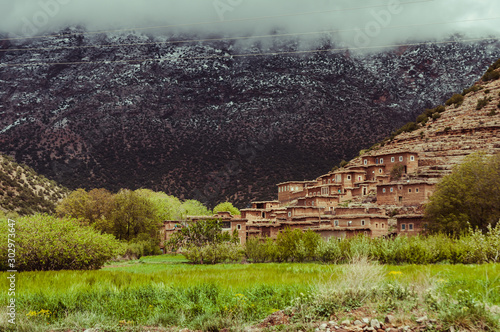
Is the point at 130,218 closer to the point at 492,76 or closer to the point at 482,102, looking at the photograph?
the point at 482,102

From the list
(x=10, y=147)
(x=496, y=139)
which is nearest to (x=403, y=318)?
(x=496, y=139)

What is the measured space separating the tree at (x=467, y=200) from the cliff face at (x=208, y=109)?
148 feet

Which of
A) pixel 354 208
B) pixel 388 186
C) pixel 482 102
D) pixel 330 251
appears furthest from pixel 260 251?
pixel 482 102

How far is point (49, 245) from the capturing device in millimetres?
18484

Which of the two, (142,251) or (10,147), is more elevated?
(10,147)

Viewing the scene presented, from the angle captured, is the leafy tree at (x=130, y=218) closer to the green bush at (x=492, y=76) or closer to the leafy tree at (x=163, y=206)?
the leafy tree at (x=163, y=206)

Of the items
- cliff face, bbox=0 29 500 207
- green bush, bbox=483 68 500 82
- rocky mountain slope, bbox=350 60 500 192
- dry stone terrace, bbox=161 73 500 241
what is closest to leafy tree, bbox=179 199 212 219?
cliff face, bbox=0 29 500 207

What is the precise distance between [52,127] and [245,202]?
136 ft

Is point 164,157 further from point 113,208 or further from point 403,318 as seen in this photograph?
point 403,318

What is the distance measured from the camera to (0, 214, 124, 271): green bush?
18188mm

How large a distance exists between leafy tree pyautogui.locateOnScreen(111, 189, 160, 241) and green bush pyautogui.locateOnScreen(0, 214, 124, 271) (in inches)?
1055

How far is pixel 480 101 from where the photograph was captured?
67750 millimetres

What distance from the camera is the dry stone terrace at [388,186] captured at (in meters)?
38.4

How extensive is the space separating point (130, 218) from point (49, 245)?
30.8 meters
